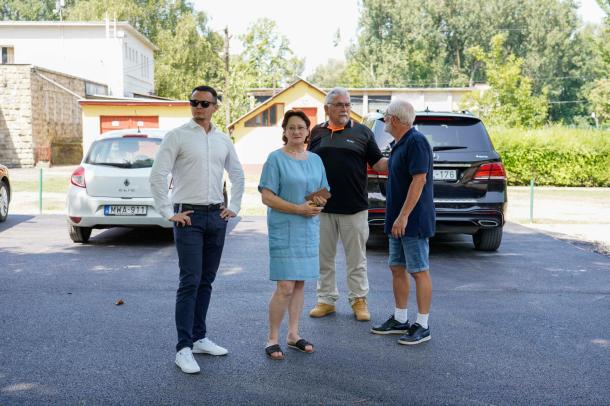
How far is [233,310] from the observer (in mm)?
6559

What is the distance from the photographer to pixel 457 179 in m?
9.45

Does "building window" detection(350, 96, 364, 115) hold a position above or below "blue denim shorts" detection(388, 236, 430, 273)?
above

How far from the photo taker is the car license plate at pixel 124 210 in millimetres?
10234

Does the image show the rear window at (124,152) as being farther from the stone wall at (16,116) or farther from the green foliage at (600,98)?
the green foliage at (600,98)

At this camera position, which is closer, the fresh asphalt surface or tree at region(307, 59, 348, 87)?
the fresh asphalt surface

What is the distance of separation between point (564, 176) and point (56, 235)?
19.7 m

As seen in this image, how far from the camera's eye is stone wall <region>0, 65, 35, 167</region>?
34625 millimetres

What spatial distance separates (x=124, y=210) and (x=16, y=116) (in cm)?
2738

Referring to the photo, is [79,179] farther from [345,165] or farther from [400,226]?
[400,226]

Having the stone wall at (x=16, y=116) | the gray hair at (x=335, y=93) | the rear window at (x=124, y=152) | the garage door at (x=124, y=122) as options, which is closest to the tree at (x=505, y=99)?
the garage door at (x=124, y=122)

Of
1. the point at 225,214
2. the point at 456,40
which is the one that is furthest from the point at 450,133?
the point at 456,40

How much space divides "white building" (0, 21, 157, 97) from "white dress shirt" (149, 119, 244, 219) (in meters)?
49.5

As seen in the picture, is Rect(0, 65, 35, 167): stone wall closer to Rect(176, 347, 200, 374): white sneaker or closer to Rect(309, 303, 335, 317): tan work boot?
Rect(309, 303, 335, 317): tan work boot

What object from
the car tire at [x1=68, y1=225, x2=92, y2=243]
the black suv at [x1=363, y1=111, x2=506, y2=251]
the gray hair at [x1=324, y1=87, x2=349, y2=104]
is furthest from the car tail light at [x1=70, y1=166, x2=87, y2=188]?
the gray hair at [x1=324, y1=87, x2=349, y2=104]
